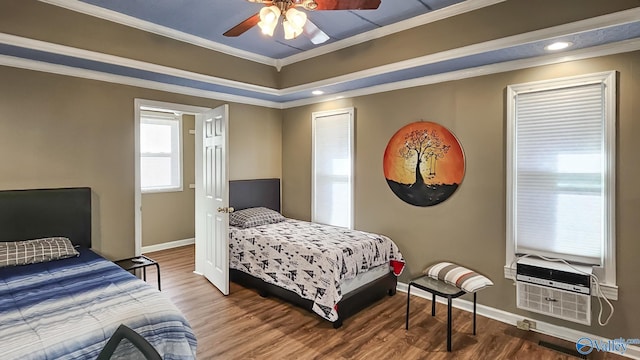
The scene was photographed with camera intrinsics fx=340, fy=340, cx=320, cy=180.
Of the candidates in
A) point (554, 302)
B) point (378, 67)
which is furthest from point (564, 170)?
point (378, 67)

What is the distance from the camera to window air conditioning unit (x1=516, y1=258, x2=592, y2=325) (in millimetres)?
2619

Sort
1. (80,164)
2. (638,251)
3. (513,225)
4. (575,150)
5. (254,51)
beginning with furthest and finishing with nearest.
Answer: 1. (254,51)
2. (80,164)
3. (513,225)
4. (575,150)
5. (638,251)

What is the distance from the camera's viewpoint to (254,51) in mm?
4250

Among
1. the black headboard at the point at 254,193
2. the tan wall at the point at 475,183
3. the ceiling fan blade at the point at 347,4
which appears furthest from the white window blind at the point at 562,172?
the black headboard at the point at 254,193

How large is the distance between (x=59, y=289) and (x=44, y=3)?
2368 mm

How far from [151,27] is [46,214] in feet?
6.72

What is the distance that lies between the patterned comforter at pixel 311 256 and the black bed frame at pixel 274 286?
9 centimetres

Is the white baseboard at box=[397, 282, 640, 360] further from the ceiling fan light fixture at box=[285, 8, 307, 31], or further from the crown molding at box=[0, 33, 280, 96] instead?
the crown molding at box=[0, 33, 280, 96]

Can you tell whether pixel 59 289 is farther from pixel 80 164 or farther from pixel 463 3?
pixel 463 3

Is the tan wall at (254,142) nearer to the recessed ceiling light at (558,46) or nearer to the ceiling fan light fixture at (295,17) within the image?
the ceiling fan light fixture at (295,17)

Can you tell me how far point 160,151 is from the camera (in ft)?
19.2

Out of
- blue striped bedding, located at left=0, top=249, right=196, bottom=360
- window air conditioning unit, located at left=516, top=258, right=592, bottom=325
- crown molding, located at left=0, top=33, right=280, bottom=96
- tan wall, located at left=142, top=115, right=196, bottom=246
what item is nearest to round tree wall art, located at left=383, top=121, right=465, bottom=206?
window air conditioning unit, located at left=516, top=258, right=592, bottom=325

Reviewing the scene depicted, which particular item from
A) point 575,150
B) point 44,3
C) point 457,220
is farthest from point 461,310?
point 44,3

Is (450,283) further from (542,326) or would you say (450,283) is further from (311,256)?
(311,256)
